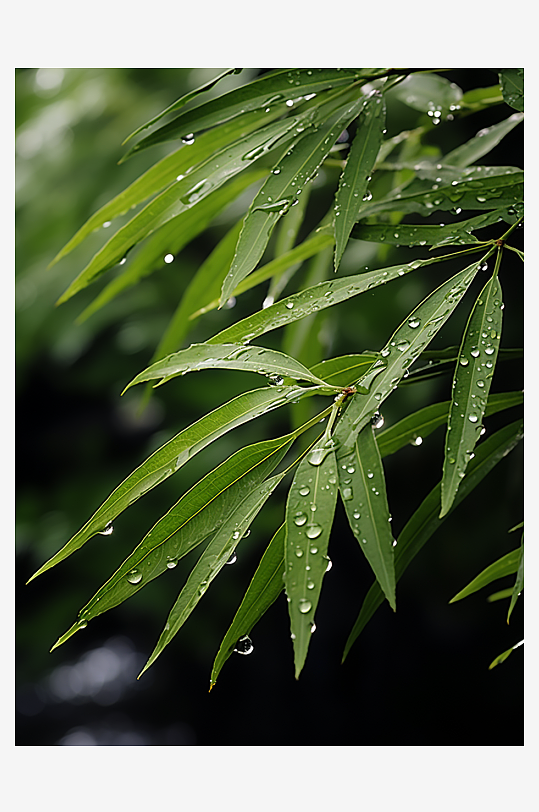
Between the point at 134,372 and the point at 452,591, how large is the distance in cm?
69

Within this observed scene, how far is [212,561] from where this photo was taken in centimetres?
32

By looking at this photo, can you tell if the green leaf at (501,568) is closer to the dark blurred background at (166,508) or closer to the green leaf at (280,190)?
the green leaf at (280,190)

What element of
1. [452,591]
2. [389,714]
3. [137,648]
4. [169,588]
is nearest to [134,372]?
[169,588]

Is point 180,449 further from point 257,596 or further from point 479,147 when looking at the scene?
point 479,147

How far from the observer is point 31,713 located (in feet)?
4.36

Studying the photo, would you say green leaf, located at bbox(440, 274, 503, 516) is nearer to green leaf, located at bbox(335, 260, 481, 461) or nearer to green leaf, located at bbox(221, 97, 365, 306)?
green leaf, located at bbox(335, 260, 481, 461)

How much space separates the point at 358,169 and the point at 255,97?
3.9 inches

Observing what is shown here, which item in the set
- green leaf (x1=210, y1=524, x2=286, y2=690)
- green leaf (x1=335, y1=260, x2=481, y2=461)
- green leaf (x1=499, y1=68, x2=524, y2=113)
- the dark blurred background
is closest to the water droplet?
green leaf (x1=210, y1=524, x2=286, y2=690)

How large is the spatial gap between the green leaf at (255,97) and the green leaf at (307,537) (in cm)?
26

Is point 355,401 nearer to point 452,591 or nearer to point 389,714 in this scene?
point 452,591

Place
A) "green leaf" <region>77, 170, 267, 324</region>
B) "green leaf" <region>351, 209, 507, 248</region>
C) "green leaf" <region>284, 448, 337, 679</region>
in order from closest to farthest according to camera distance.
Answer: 1. "green leaf" <region>284, 448, 337, 679</region>
2. "green leaf" <region>351, 209, 507, 248</region>
3. "green leaf" <region>77, 170, 267, 324</region>

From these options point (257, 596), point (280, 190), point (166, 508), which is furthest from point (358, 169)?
point (166, 508)

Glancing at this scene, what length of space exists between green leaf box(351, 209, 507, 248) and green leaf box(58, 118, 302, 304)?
85 millimetres

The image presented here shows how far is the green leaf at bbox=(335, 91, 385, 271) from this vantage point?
0.38 meters
